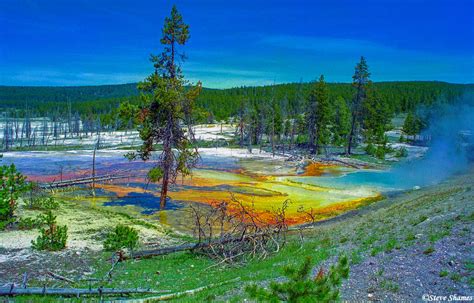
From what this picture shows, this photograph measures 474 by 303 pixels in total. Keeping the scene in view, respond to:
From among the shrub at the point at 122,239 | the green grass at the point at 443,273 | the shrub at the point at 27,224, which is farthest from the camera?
the shrub at the point at 27,224

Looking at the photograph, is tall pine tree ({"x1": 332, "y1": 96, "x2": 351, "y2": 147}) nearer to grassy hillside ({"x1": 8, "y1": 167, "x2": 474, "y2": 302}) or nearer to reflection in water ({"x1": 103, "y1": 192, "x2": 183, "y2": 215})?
reflection in water ({"x1": 103, "y1": 192, "x2": 183, "y2": 215})

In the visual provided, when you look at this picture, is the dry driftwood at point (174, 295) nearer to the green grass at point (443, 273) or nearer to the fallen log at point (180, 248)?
the fallen log at point (180, 248)

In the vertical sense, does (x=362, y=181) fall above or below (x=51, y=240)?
below

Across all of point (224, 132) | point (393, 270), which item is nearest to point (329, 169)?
point (393, 270)

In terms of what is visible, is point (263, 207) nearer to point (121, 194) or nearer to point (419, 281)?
point (121, 194)

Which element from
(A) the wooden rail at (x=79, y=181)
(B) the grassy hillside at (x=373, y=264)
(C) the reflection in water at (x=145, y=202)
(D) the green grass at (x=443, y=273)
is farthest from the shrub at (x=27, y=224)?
(D) the green grass at (x=443, y=273)

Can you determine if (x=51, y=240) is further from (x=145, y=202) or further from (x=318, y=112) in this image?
(x=318, y=112)

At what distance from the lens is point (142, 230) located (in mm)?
23047

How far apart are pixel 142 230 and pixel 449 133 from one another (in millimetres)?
97280

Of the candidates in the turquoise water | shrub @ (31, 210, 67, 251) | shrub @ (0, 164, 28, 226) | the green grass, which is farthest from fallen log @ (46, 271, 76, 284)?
the turquoise water

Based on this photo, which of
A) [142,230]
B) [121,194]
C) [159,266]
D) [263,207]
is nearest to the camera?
[159,266]

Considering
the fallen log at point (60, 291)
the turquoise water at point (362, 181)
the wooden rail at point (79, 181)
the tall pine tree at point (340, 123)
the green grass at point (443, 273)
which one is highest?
the tall pine tree at point (340, 123)

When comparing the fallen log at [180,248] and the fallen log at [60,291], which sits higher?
the fallen log at [60,291]

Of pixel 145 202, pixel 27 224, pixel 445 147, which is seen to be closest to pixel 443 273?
pixel 27 224
